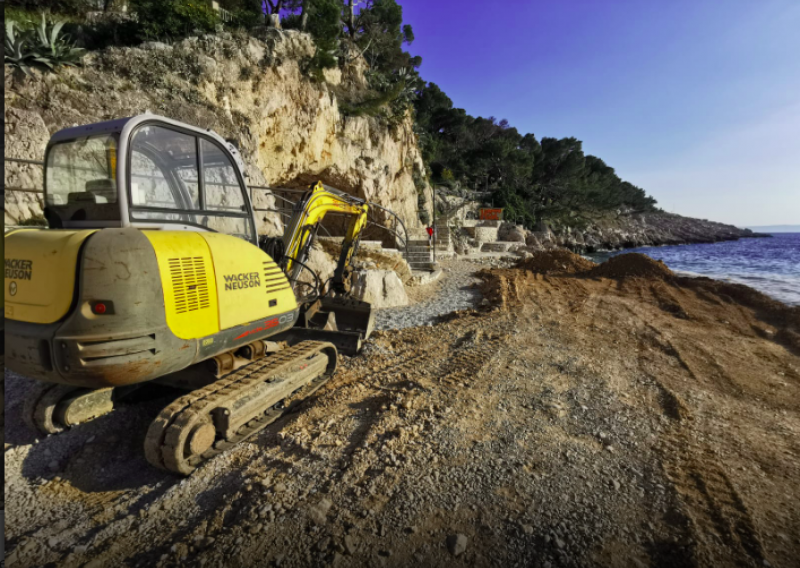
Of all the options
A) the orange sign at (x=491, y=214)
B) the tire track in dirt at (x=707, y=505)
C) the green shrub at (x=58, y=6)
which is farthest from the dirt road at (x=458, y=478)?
the orange sign at (x=491, y=214)

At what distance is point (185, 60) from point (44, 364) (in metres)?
11.4

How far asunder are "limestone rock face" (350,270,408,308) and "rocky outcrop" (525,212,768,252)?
25.2m

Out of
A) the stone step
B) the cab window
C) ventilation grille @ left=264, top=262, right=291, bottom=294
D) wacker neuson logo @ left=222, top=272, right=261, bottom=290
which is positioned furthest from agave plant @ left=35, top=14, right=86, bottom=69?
the stone step

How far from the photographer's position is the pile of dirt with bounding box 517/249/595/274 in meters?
15.4

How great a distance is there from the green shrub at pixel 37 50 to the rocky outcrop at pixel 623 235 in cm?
2979

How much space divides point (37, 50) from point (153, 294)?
33.2 ft

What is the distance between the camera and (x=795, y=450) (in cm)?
319

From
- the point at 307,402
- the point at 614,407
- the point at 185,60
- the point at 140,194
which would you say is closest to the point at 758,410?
the point at 614,407

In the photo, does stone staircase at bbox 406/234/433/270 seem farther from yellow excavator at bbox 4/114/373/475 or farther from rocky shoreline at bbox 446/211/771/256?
yellow excavator at bbox 4/114/373/475

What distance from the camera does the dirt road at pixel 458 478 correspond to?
2.19 meters

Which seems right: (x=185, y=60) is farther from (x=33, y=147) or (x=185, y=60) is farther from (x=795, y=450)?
(x=795, y=450)

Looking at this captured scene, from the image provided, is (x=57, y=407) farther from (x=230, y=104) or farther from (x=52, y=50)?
(x=230, y=104)

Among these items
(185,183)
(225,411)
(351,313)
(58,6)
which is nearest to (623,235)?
(351,313)

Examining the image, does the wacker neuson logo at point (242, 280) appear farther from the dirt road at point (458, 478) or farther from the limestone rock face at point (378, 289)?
the limestone rock face at point (378, 289)
